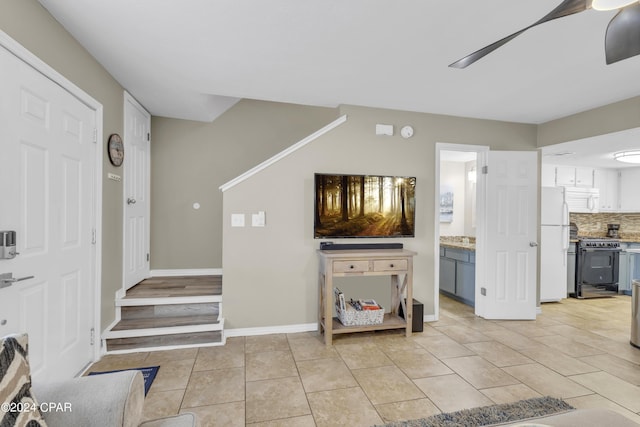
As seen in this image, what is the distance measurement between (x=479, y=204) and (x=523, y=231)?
0.61 metres

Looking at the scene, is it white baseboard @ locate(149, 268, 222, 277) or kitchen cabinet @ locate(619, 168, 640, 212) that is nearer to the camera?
white baseboard @ locate(149, 268, 222, 277)

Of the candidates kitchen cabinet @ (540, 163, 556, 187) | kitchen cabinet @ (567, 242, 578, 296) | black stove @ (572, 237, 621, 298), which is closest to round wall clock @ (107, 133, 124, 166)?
kitchen cabinet @ (540, 163, 556, 187)

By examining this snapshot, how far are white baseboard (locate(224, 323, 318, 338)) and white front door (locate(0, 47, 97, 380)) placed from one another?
120 centimetres

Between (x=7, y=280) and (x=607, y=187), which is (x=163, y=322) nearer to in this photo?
(x=7, y=280)

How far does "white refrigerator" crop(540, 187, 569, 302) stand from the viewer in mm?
4699

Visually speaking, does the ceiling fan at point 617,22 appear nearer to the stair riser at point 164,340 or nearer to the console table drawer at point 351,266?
the console table drawer at point 351,266

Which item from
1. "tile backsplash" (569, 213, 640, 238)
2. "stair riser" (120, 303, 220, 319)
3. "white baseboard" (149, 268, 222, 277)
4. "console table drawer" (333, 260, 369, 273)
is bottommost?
"stair riser" (120, 303, 220, 319)

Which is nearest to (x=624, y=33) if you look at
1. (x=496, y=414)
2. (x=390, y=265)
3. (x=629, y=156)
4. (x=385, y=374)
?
(x=496, y=414)

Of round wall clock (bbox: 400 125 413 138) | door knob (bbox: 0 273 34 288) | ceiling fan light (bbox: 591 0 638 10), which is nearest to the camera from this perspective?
ceiling fan light (bbox: 591 0 638 10)

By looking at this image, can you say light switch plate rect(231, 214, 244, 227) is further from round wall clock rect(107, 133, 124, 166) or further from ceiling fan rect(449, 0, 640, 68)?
ceiling fan rect(449, 0, 640, 68)

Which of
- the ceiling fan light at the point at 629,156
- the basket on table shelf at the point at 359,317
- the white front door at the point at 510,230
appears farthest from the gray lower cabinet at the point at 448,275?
the ceiling fan light at the point at 629,156

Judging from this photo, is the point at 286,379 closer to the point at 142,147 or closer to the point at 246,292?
the point at 246,292

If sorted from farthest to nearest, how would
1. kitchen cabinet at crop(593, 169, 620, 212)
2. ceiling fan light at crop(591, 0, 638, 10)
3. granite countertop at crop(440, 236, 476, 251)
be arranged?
1. kitchen cabinet at crop(593, 169, 620, 212)
2. granite countertop at crop(440, 236, 476, 251)
3. ceiling fan light at crop(591, 0, 638, 10)

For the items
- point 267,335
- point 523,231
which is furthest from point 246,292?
point 523,231
